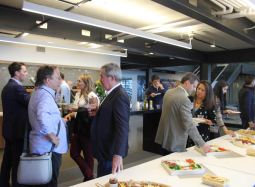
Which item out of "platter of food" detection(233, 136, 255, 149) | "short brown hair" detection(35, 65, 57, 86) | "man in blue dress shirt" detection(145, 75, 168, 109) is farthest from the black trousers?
"man in blue dress shirt" detection(145, 75, 168, 109)

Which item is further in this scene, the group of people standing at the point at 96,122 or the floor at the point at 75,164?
the floor at the point at 75,164

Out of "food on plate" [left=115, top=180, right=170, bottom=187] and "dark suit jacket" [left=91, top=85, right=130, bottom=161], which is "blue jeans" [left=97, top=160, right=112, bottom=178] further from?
"food on plate" [left=115, top=180, right=170, bottom=187]

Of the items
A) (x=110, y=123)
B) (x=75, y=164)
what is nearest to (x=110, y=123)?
(x=110, y=123)

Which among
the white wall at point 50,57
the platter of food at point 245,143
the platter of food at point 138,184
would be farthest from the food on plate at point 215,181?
the white wall at point 50,57

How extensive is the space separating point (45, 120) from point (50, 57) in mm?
5893

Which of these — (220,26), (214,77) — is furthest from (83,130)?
(214,77)

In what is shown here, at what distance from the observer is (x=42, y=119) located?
2.00 meters

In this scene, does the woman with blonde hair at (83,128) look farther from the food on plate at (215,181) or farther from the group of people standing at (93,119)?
the food on plate at (215,181)

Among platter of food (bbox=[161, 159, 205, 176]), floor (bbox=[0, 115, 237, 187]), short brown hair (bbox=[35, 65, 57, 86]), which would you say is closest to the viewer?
platter of food (bbox=[161, 159, 205, 176])

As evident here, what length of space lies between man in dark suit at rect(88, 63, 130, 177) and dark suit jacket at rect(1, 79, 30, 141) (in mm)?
1349

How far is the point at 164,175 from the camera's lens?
1.81 m

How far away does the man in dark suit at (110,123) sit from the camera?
74.9 inches

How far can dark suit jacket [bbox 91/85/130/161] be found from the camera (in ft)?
6.29

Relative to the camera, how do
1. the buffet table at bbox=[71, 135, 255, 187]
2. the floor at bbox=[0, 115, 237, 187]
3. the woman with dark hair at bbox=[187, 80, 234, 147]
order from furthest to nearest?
the floor at bbox=[0, 115, 237, 187]
the woman with dark hair at bbox=[187, 80, 234, 147]
the buffet table at bbox=[71, 135, 255, 187]
